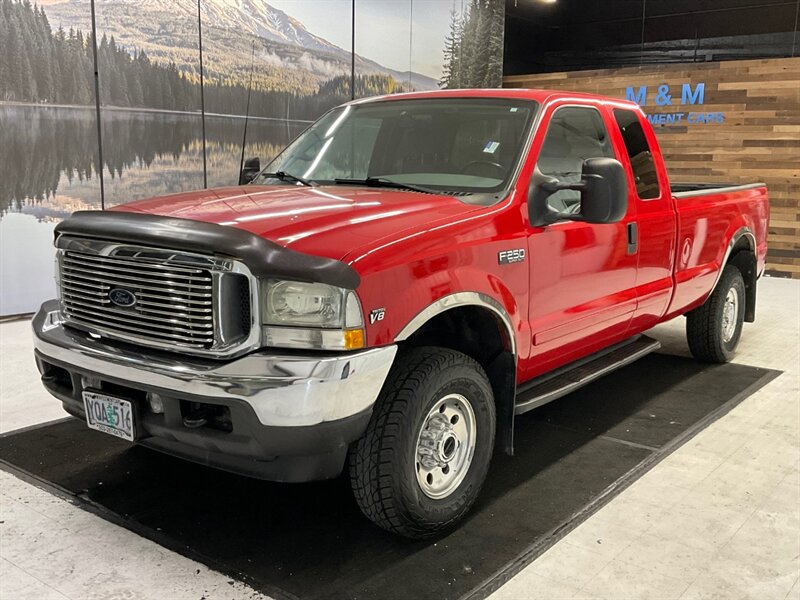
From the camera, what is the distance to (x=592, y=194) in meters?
3.08

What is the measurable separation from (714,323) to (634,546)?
Result: 2.89 meters

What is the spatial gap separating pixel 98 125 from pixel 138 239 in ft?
17.2

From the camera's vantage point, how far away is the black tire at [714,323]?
17.1 ft

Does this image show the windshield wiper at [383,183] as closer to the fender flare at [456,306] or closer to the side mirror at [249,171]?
the fender flare at [456,306]

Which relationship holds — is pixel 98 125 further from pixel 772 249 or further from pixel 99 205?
pixel 772 249

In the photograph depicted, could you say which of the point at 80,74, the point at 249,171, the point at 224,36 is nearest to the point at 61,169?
the point at 80,74

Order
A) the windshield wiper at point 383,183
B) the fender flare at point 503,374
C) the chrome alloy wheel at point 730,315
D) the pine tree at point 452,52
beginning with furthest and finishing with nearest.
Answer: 1. the pine tree at point 452,52
2. the chrome alloy wheel at point 730,315
3. the windshield wiper at point 383,183
4. the fender flare at point 503,374

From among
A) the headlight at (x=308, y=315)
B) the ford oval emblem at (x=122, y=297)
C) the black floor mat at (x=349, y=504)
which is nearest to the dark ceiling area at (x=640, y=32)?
the black floor mat at (x=349, y=504)

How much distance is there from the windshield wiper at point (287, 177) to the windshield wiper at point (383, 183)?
0.12 metres

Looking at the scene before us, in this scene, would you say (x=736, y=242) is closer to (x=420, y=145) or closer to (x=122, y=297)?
(x=420, y=145)

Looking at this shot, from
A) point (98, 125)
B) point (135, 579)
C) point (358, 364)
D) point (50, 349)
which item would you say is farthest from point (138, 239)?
point (98, 125)

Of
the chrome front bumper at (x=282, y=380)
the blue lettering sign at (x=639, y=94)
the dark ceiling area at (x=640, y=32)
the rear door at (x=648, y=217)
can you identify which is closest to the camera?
the chrome front bumper at (x=282, y=380)

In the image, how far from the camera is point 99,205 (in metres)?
7.30

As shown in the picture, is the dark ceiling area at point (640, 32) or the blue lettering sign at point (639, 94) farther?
the blue lettering sign at point (639, 94)
